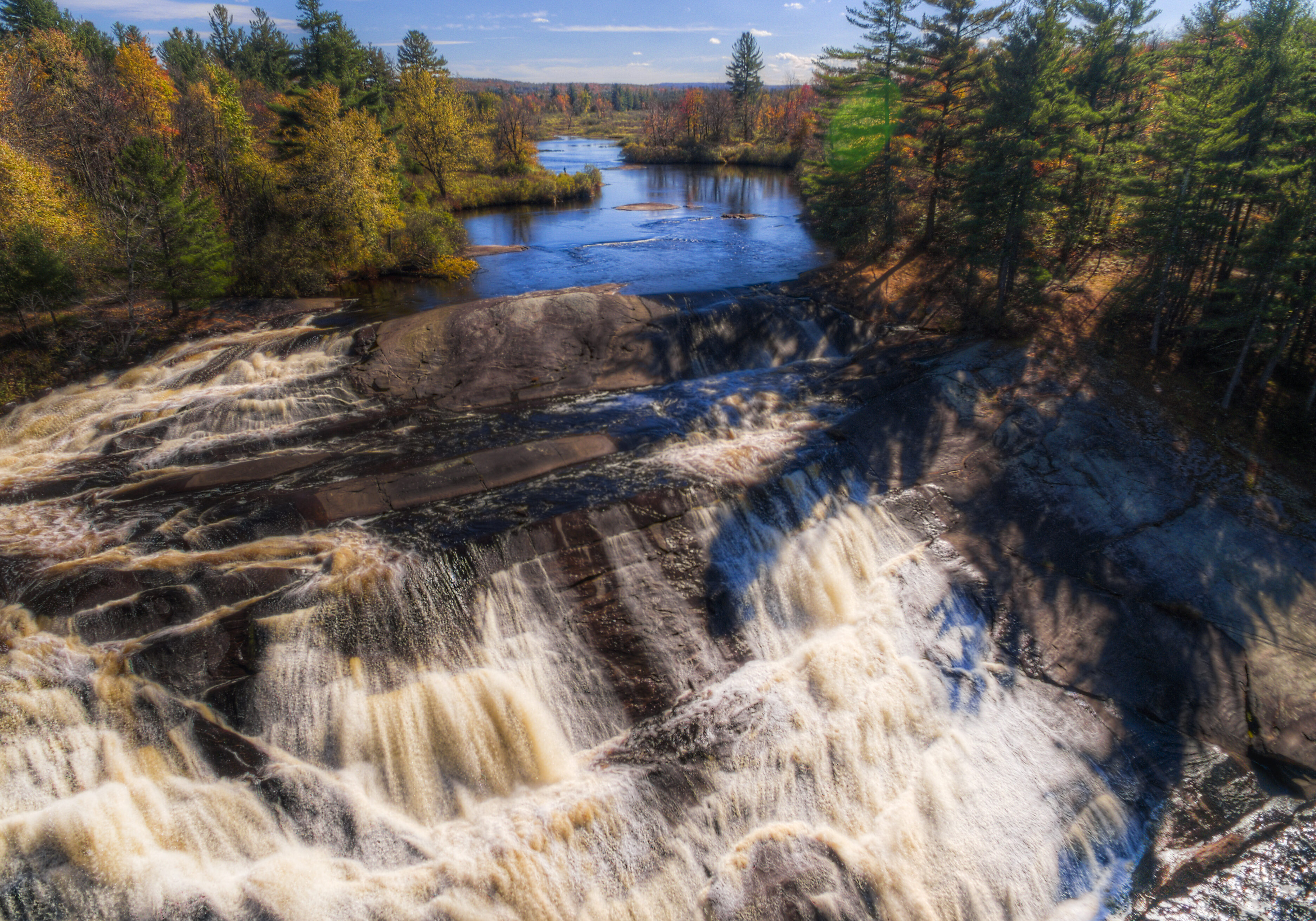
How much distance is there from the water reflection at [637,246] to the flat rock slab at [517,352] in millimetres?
3847

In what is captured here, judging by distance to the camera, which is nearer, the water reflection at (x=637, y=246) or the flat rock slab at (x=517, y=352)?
the flat rock slab at (x=517, y=352)

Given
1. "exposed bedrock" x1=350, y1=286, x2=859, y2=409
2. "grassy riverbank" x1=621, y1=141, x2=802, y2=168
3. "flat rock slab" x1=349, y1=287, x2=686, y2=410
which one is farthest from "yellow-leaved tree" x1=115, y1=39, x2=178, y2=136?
"grassy riverbank" x1=621, y1=141, x2=802, y2=168

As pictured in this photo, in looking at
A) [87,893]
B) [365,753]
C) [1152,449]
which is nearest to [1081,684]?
[1152,449]

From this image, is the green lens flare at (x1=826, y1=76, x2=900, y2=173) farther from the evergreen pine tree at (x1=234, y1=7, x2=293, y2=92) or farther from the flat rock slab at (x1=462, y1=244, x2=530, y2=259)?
the evergreen pine tree at (x1=234, y1=7, x2=293, y2=92)

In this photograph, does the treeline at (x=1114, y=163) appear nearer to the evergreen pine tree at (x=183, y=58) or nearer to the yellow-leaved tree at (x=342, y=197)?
the yellow-leaved tree at (x=342, y=197)

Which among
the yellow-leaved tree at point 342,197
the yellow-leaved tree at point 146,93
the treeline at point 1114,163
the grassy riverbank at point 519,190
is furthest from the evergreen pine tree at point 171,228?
the grassy riverbank at point 519,190

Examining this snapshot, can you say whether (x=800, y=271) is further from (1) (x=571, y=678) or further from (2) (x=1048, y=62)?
(1) (x=571, y=678)

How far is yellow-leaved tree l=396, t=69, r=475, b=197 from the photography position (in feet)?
148

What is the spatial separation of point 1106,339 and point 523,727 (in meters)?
22.8

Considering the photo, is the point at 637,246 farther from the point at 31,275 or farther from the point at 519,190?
the point at 31,275

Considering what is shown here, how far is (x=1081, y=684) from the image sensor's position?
1214 centimetres

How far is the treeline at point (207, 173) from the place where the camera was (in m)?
18.8

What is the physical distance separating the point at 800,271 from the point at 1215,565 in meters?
20.6

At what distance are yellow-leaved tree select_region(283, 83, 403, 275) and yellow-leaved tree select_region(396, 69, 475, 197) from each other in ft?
60.0
